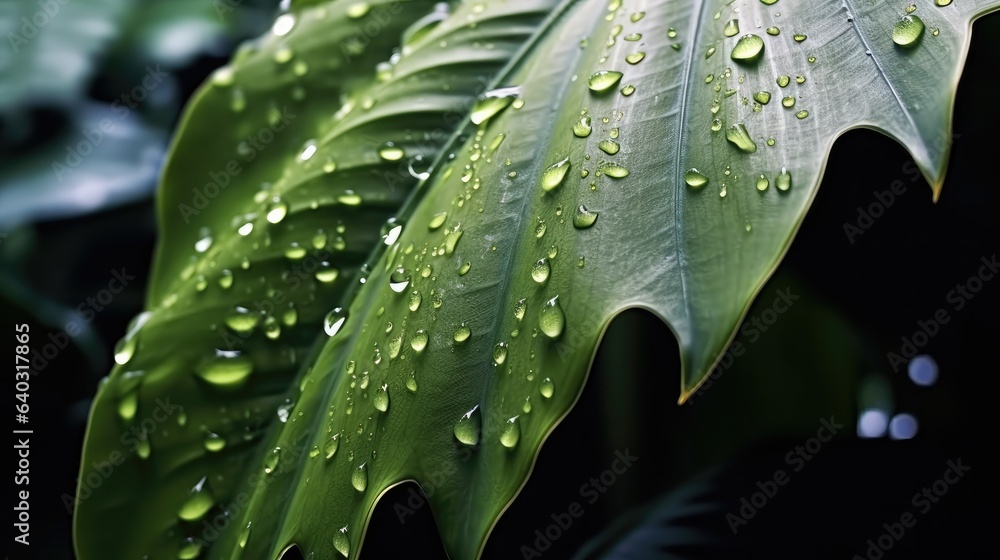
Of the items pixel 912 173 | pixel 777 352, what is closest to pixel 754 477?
pixel 777 352

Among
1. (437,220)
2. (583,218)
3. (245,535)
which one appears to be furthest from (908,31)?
(245,535)

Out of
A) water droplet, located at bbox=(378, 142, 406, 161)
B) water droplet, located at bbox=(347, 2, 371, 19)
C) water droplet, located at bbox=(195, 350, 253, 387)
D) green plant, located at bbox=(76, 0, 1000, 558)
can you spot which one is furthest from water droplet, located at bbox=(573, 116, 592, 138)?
water droplet, located at bbox=(347, 2, 371, 19)

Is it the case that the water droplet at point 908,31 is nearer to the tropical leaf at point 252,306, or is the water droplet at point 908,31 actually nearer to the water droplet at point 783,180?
the water droplet at point 783,180

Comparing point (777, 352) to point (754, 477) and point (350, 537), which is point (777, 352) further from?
point (350, 537)

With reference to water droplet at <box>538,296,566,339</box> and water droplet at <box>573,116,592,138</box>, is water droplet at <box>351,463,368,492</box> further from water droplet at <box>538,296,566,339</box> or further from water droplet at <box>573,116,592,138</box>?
water droplet at <box>573,116,592,138</box>

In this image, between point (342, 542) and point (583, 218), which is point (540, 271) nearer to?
point (583, 218)

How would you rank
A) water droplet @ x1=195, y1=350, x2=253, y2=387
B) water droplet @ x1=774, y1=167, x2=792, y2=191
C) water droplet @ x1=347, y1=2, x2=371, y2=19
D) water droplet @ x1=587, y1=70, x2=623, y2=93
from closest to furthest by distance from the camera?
water droplet @ x1=774, y1=167, x2=792, y2=191, water droplet @ x1=587, y1=70, x2=623, y2=93, water droplet @ x1=195, y1=350, x2=253, y2=387, water droplet @ x1=347, y1=2, x2=371, y2=19

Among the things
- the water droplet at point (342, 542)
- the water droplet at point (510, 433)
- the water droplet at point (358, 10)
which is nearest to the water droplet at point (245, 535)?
the water droplet at point (342, 542)
